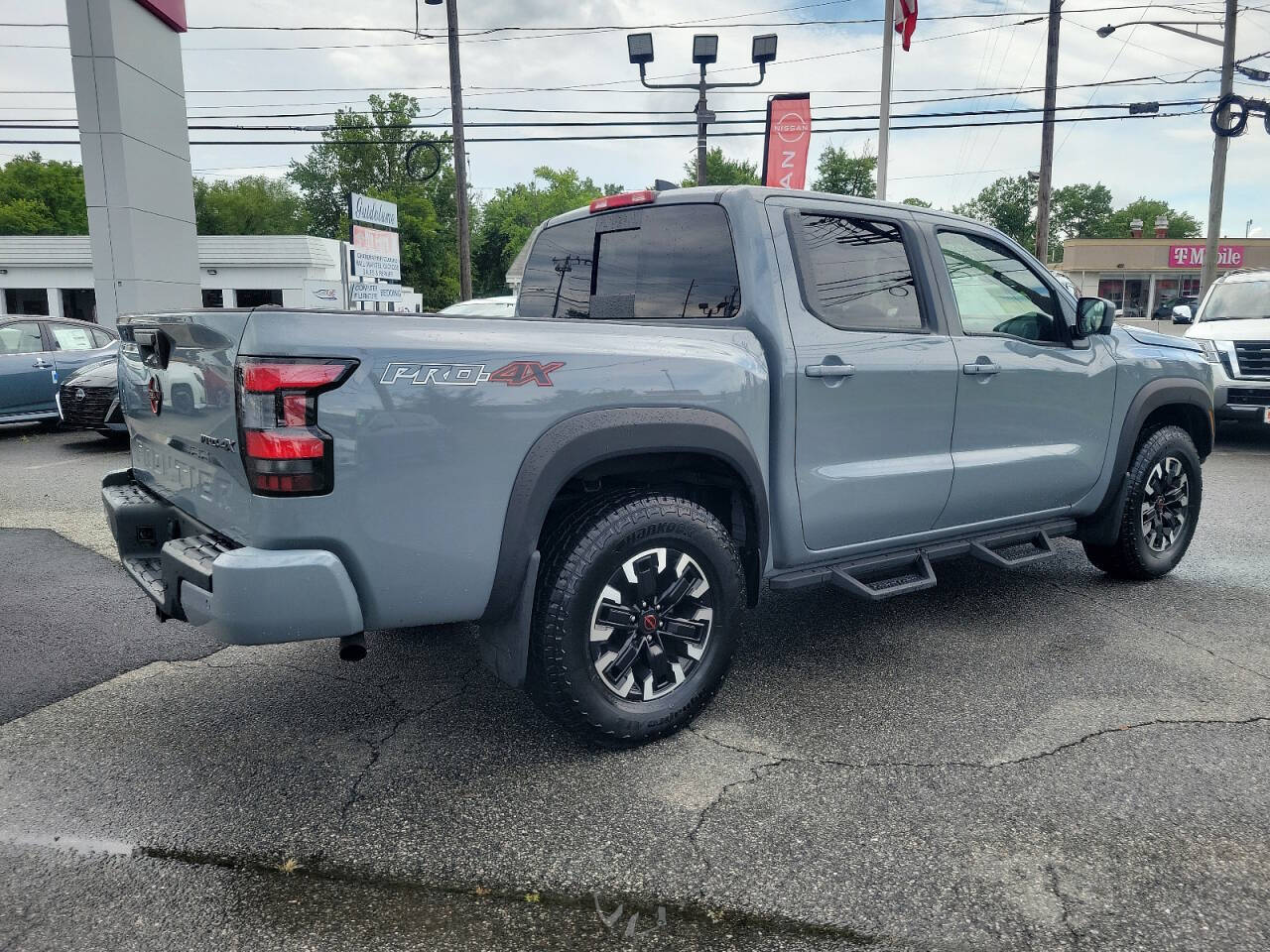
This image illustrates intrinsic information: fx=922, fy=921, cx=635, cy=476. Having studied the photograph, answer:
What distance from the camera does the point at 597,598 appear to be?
3.02 meters

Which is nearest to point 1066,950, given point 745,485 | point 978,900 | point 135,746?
point 978,900

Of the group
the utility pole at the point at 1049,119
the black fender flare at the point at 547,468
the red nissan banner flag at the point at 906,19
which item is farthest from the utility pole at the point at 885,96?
the black fender flare at the point at 547,468

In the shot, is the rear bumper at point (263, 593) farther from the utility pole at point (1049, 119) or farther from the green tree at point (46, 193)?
the green tree at point (46, 193)

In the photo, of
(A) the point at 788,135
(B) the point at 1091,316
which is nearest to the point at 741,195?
(B) the point at 1091,316

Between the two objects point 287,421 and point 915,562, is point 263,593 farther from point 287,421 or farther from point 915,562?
point 915,562

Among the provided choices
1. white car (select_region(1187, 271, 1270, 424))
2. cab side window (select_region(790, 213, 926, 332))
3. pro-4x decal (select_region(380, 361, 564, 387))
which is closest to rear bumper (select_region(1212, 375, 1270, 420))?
white car (select_region(1187, 271, 1270, 424))

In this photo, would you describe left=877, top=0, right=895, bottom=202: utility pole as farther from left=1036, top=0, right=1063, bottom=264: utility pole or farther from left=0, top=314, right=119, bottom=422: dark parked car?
→ left=0, top=314, right=119, bottom=422: dark parked car

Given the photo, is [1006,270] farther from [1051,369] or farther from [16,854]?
[16,854]

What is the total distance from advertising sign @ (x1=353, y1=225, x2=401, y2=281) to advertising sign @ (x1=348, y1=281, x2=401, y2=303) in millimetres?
210

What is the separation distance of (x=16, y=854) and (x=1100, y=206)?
11600cm

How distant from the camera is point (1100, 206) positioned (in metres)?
101

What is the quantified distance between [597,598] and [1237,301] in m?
11.5

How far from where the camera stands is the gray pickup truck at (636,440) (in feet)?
8.36

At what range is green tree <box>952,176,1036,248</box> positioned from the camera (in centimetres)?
9194
